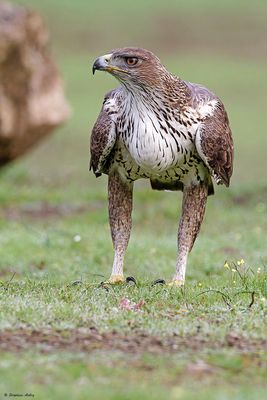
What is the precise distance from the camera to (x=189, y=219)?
29.6 ft

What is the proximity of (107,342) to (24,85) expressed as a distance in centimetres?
1078

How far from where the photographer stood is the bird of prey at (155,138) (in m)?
8.29

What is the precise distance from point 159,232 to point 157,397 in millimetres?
8901

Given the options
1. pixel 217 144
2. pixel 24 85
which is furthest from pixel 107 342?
pixel 24 85

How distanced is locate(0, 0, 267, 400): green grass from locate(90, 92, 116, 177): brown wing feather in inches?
39.4

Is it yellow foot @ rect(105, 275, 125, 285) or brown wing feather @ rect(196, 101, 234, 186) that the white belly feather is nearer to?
brown wing feather @ rect(196, 101, 234, 186)

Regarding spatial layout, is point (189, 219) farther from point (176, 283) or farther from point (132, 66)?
point (132, 66)

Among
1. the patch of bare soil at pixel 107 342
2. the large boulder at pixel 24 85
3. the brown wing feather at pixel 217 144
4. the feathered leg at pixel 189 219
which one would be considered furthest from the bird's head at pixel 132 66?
the large boulder at pixel 24 85

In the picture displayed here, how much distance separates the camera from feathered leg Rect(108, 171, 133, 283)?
8930 mm

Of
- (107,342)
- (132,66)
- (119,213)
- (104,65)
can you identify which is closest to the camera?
(107,342)

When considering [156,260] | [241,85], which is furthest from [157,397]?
[241,85]

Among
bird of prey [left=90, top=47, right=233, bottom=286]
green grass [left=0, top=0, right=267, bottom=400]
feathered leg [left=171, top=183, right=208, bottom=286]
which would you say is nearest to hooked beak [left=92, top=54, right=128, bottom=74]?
bird of prey [left=90, top=47, right=233, bottom=286]

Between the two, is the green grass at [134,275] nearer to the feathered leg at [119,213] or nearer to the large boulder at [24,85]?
the feathered leg at [119,213]

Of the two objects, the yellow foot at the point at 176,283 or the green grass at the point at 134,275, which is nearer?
the green grass at the point at 134,275
